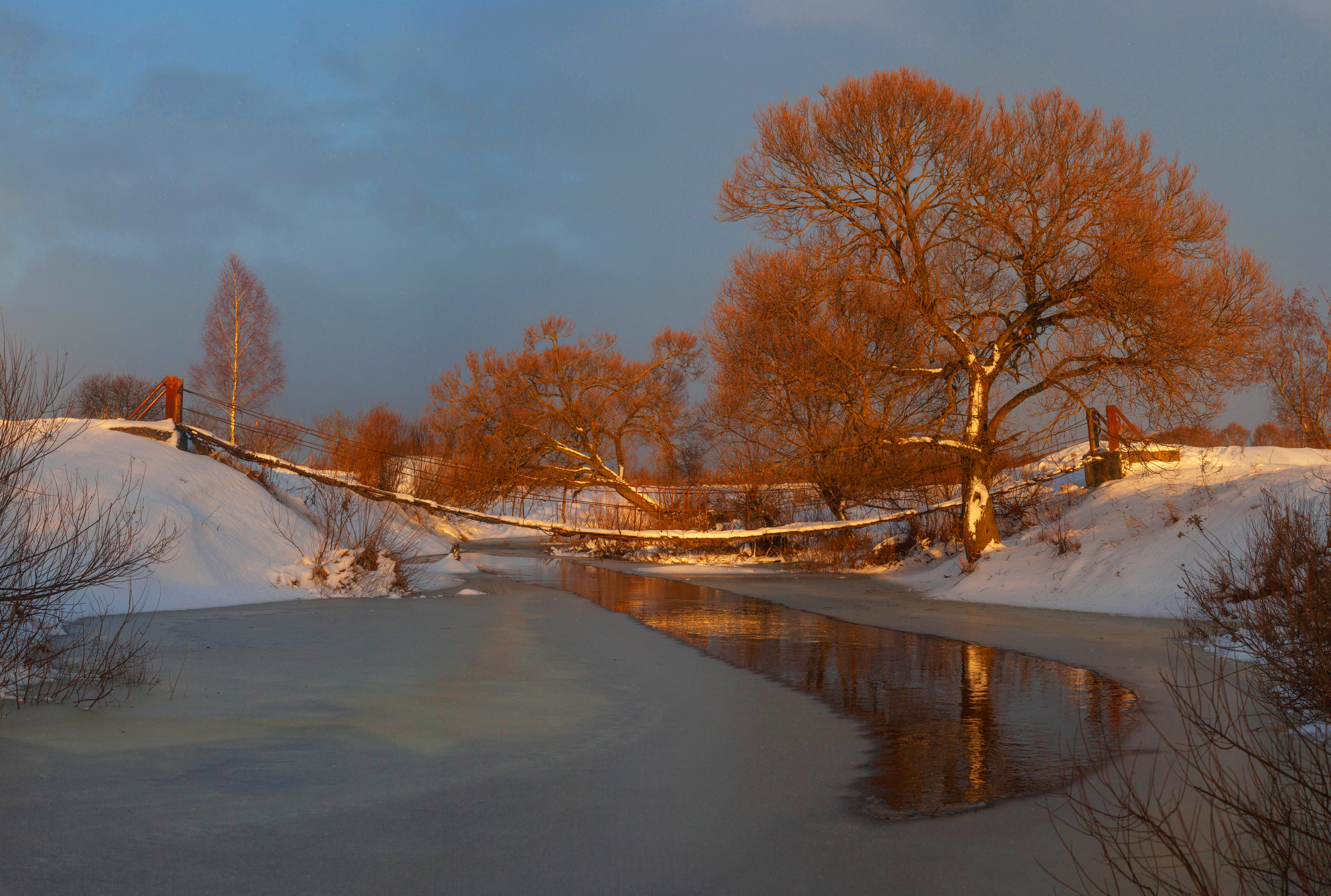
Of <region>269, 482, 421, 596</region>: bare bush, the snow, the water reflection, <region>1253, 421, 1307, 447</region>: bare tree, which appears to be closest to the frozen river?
the water reflection

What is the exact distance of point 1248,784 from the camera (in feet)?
13.5

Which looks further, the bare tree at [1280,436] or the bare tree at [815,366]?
the bare tree at [1280,436]

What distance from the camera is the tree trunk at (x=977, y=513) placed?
15805 mm

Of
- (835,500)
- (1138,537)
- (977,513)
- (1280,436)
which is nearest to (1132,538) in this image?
(1138,537)

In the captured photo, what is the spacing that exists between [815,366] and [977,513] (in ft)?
13.8

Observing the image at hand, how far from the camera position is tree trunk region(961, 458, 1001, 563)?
51.9 feet

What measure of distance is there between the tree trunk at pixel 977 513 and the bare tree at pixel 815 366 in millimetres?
1582

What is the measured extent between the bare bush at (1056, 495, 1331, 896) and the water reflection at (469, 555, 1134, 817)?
440 millimetres

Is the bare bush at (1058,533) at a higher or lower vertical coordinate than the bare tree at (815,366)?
lower

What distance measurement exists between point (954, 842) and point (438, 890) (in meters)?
2.17

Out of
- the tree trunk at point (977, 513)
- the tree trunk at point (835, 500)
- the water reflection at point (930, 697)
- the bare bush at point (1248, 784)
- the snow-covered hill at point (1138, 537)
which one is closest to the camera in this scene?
the bare bush at point (1248, 784)

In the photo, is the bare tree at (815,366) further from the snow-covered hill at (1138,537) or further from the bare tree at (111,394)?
the bare tree at (111,394)

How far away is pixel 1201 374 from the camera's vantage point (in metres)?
14.0

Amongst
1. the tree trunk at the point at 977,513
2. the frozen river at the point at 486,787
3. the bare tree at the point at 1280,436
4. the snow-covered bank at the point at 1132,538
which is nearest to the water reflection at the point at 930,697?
the frozen river at the point at 486,787
